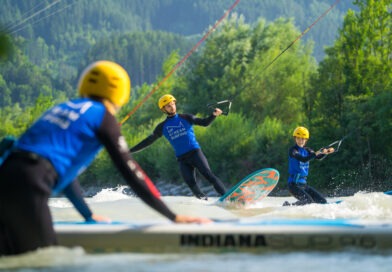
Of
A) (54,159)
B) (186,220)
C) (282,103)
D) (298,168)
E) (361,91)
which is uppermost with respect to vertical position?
(54,159)

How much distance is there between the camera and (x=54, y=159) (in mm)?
4980

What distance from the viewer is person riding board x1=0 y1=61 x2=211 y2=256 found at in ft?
16.1

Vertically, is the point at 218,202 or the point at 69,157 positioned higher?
the point at 69,157

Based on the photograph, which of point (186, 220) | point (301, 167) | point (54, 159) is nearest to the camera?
point (54, 159)

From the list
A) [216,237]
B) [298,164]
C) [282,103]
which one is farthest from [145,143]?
[282,103]

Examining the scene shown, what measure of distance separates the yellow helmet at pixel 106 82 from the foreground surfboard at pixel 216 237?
3.40 ft

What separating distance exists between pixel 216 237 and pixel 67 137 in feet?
4.65

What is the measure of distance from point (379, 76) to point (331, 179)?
12.8 ft

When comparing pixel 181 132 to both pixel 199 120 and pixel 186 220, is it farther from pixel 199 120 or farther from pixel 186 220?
pixel 186 220

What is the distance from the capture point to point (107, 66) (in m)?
5.40

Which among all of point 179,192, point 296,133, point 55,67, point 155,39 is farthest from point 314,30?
point 296,133

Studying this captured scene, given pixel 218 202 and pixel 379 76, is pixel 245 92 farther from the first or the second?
pixel 218 202

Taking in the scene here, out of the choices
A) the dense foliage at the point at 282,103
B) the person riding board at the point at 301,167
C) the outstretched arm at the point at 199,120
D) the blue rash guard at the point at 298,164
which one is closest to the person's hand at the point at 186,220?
the outstretched arm at the point at 199,120

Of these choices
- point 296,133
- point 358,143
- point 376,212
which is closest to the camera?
A: point 376,212
